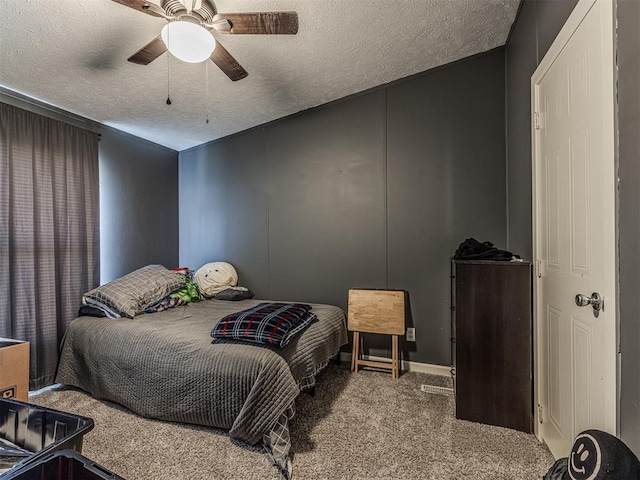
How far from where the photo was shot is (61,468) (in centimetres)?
92

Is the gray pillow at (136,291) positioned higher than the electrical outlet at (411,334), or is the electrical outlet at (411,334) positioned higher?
the gray pillow at (136,291)

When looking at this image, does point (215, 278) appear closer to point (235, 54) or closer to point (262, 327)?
point (262, 327)

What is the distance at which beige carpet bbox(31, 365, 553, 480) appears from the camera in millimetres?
1650

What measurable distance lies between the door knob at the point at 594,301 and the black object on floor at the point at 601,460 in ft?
1.42

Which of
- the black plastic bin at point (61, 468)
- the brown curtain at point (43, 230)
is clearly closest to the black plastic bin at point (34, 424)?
the black plastic bin at point (61, 468)

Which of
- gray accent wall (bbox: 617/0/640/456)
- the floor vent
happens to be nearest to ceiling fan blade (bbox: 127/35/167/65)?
gray accent wall (bbox: 617/0/640/456)

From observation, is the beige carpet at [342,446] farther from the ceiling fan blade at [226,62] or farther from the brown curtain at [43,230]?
the ceiling fan blade at [226,62]

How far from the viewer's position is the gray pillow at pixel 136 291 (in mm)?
2668

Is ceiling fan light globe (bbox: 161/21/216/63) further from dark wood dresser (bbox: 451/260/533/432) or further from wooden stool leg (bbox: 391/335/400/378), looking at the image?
wooden stool leg (bbox: 391/335/400/378)

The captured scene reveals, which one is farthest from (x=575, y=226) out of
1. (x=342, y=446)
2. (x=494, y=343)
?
(x=342, y=446)

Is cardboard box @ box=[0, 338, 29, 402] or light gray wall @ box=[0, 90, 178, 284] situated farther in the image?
light gray wall @ box=[0, 90, 178, 284]

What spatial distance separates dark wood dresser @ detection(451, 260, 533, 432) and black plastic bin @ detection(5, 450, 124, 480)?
1980 mm

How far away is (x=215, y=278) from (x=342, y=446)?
221cm

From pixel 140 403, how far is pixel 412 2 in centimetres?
307
